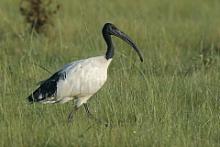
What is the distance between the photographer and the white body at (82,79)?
7.20 m

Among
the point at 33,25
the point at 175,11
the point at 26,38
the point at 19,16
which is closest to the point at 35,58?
the point at 26,38

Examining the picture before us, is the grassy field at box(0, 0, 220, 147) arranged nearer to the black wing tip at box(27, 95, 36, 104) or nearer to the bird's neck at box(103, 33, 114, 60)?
the black wing tip at box(27, 95, 36, 104)

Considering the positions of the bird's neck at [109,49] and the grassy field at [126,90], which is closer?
the grassy field at [126,90]

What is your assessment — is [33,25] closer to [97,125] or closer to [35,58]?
[35,58]

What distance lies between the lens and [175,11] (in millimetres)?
15844

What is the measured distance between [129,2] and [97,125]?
33.5 feet

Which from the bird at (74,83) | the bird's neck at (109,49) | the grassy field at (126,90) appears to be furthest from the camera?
the bird's neck at (109,49)

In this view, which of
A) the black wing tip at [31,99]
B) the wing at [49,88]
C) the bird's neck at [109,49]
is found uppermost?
the bird's neck at [109,49]

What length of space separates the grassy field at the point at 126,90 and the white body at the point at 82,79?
21 centimetres

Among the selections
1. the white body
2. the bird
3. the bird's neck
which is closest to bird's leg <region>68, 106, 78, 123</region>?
the bird

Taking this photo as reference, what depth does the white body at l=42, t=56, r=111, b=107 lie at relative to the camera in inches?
283

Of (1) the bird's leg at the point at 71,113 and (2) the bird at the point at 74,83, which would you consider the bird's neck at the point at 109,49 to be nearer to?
(2) the bird at the point at 74,83

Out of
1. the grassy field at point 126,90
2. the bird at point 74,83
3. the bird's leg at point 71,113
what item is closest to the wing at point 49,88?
the bird at point 74,83

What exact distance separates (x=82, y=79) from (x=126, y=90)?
2.31ft
